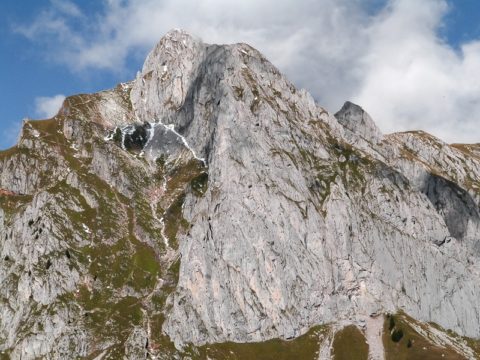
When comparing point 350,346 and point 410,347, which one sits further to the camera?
point 350,346

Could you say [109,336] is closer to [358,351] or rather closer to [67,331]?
[67,331]

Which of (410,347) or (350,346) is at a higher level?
(350,346)

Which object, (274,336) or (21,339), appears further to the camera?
(274,336)

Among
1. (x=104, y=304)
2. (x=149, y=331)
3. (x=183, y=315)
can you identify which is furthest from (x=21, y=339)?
(x=183, y=315)

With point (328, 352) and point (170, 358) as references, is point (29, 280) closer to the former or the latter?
point (170, 358)

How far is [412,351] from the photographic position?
186m

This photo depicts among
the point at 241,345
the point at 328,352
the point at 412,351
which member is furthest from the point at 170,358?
the point at 412,351

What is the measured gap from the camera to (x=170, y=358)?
18062cm

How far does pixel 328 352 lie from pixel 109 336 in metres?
75.9

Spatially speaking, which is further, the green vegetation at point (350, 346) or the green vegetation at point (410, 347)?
the green vegetation at point (350, 346)

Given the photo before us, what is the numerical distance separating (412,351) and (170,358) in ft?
271

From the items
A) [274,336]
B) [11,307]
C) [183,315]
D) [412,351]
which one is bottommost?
[412,351]

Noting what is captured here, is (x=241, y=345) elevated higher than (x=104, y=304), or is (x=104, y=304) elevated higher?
(x=104, y=304)

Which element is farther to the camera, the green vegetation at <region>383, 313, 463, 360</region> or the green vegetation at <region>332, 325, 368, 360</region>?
the green vegetation at <region>332, 325, 368, 360</region>
